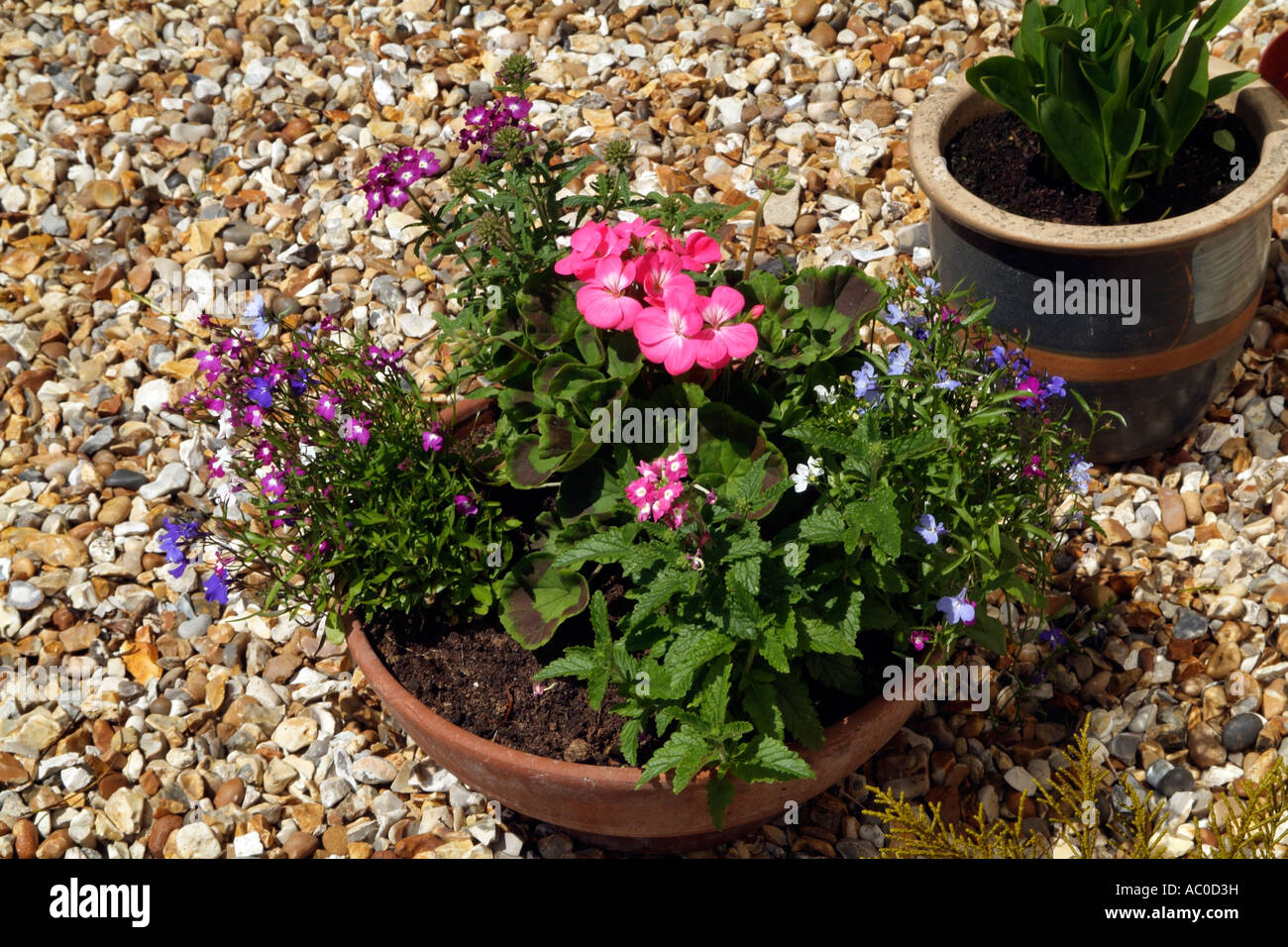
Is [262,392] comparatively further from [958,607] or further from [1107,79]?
[1107,79]

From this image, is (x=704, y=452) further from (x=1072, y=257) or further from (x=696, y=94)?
(x=696, y=94)

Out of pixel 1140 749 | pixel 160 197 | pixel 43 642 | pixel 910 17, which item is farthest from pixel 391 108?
pixel 1140 749

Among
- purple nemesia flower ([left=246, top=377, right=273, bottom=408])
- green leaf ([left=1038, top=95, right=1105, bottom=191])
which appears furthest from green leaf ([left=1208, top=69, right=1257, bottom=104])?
purple nemesia flower ([left=246, top=377, right=273, bottom=408])

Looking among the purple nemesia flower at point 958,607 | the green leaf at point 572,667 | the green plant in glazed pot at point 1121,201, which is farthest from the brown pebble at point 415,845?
the green plant in glazed pot at point 1121,201

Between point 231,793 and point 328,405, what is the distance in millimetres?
911

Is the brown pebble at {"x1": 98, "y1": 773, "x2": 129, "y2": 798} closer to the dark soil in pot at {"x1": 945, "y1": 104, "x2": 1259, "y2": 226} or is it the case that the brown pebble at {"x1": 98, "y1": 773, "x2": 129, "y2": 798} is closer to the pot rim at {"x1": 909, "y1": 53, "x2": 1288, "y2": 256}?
the pot rim at {"x1": 909, "y1": 53, "x2": 1288, "y2": 256}

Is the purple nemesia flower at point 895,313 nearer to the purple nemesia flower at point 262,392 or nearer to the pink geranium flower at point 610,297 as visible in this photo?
the pink geranium flower at point 610,297

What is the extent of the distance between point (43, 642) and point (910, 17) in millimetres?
2950

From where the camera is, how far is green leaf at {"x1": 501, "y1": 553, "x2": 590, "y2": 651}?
214cm

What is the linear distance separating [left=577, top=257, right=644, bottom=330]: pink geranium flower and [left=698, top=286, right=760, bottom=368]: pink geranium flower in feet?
0.37

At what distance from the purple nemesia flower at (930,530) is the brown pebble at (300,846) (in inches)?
53.7

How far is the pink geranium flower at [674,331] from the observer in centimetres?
187

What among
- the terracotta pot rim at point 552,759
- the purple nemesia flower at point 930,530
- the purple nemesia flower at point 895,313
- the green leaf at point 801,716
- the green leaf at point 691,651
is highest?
the purple nemesia flower at point 895,313

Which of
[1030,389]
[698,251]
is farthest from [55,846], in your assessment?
[1030,389]
